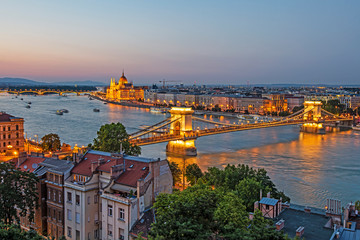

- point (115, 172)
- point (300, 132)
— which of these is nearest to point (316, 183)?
point (115, 172)

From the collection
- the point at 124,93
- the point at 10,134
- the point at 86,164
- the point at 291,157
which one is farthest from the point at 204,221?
the point at 124,93

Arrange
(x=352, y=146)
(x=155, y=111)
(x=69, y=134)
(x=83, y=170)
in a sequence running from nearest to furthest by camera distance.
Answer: (x=83, y=170) → (x=352, y=146) → (x=69, y=134) → (x=155, y=111)

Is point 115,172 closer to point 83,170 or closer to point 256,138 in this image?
point 83,170

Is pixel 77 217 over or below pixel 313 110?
below

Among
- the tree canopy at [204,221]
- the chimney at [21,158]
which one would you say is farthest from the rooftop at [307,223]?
the chimney at [21,158]

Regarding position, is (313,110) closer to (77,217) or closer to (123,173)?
(123,173)

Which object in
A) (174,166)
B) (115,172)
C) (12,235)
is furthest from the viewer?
(174,166)

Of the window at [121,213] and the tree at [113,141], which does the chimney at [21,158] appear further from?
the tree at [113,141]
